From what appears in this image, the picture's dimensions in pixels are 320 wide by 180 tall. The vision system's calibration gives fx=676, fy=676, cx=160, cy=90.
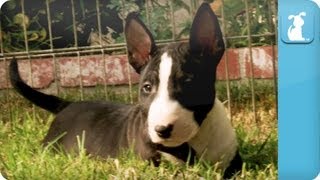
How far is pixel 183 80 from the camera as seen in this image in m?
1.73

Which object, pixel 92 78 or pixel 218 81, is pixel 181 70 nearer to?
pixel 218 81

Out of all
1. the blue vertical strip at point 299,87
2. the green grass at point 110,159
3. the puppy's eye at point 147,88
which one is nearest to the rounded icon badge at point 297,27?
the blue vertical strip at point 299,87

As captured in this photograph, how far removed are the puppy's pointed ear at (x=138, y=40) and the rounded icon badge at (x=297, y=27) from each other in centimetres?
34

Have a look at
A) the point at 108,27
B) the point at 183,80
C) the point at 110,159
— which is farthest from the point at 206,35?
the point at 110,159

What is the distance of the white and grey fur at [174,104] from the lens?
173 cm

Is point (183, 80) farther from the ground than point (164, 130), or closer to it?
farther from the ground

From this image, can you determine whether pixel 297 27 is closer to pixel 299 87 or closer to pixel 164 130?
pixel 299 87

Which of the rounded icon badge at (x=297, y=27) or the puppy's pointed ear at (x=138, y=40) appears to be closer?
the rounded icon badge at (x=297, y=27)

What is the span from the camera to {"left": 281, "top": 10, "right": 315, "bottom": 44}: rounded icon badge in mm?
1663

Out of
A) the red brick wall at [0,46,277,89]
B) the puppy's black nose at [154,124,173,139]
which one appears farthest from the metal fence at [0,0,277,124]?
the puppy's black nose at [154,124,173,139]

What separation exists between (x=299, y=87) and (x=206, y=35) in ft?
0.91

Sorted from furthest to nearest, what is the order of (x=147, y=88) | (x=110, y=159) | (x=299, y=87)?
(x=110, y=159) → (x=147, y=88) → (x=299, y=87)

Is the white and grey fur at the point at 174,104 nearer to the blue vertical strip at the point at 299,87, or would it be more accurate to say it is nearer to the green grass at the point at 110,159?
the green grass at the point at 110,159

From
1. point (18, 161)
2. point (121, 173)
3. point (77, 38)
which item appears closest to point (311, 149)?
point (121, 173)
